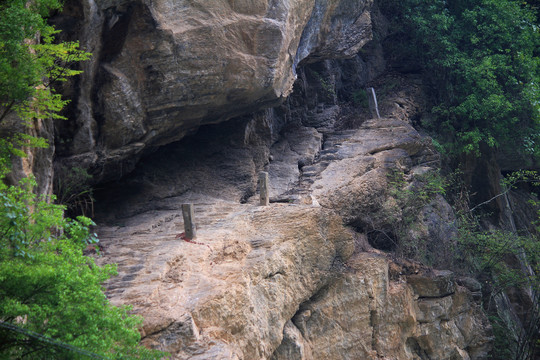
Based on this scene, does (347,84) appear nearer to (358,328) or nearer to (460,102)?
(460,102)

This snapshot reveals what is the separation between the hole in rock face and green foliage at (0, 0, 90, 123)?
29.3 feet

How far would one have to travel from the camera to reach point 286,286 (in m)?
12.2

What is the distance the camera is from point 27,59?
8.86 m

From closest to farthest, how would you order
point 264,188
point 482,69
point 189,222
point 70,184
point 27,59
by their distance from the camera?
point 27,59 < point 70,184 < point 189,222 < point 264,188 < point 482,69

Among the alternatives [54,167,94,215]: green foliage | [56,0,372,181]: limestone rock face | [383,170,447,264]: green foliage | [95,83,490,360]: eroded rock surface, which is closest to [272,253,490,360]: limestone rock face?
[95,83,490,360]: eroded rock surface

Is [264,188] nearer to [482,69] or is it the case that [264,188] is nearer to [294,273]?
[294,273]

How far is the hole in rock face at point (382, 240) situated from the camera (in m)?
15.7

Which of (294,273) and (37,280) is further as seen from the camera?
(294,273)

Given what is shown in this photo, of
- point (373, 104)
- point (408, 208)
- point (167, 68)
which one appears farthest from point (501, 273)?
point (167, 68)

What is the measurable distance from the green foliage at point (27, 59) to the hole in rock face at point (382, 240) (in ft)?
29.3

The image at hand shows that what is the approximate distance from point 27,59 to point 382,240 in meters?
10.2

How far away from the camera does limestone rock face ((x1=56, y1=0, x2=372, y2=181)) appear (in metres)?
11.7

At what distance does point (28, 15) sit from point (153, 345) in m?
5.29

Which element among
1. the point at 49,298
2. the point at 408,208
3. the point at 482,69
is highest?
the point at 482,69
